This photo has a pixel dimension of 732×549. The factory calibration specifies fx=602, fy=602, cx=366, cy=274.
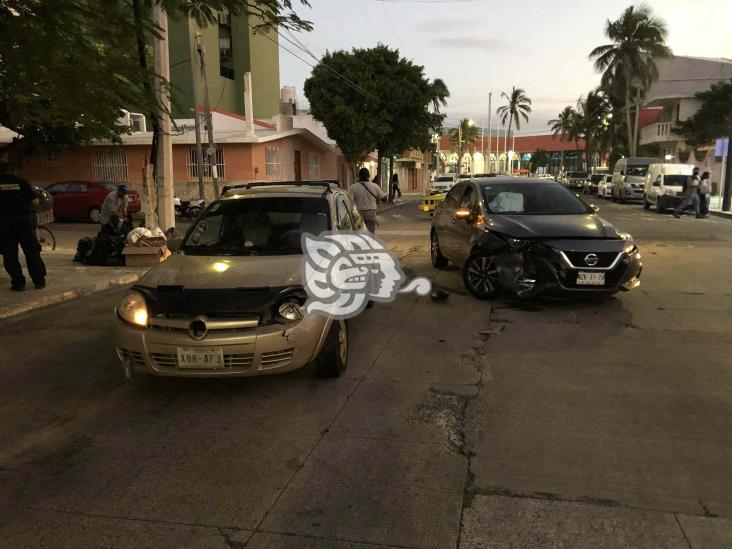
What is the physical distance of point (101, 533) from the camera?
9.39 ft

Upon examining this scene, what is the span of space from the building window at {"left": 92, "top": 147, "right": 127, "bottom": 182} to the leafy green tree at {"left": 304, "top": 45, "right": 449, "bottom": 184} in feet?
32.2

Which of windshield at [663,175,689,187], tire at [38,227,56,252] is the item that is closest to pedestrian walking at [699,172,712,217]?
windshield at [663,175,689,187]

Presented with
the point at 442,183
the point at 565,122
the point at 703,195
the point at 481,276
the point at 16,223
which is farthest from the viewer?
the point at 565,122

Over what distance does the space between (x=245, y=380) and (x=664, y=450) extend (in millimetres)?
3081

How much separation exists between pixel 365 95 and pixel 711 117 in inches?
937

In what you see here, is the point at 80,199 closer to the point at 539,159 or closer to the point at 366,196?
the point at 366,196

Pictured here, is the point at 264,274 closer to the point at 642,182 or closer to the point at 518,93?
the point at 642,182

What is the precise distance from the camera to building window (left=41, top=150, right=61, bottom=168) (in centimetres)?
2667

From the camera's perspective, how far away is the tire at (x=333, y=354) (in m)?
4.75

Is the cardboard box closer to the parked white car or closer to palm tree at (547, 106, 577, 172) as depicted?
the parked white car

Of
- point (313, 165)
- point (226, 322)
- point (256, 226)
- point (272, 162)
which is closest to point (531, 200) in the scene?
point (256, 226)

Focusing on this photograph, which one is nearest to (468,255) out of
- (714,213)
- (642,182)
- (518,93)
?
(714,213)

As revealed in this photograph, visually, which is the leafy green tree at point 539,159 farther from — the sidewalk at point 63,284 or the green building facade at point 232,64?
the sidewalk at point 63,284

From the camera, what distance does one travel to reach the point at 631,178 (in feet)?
104
